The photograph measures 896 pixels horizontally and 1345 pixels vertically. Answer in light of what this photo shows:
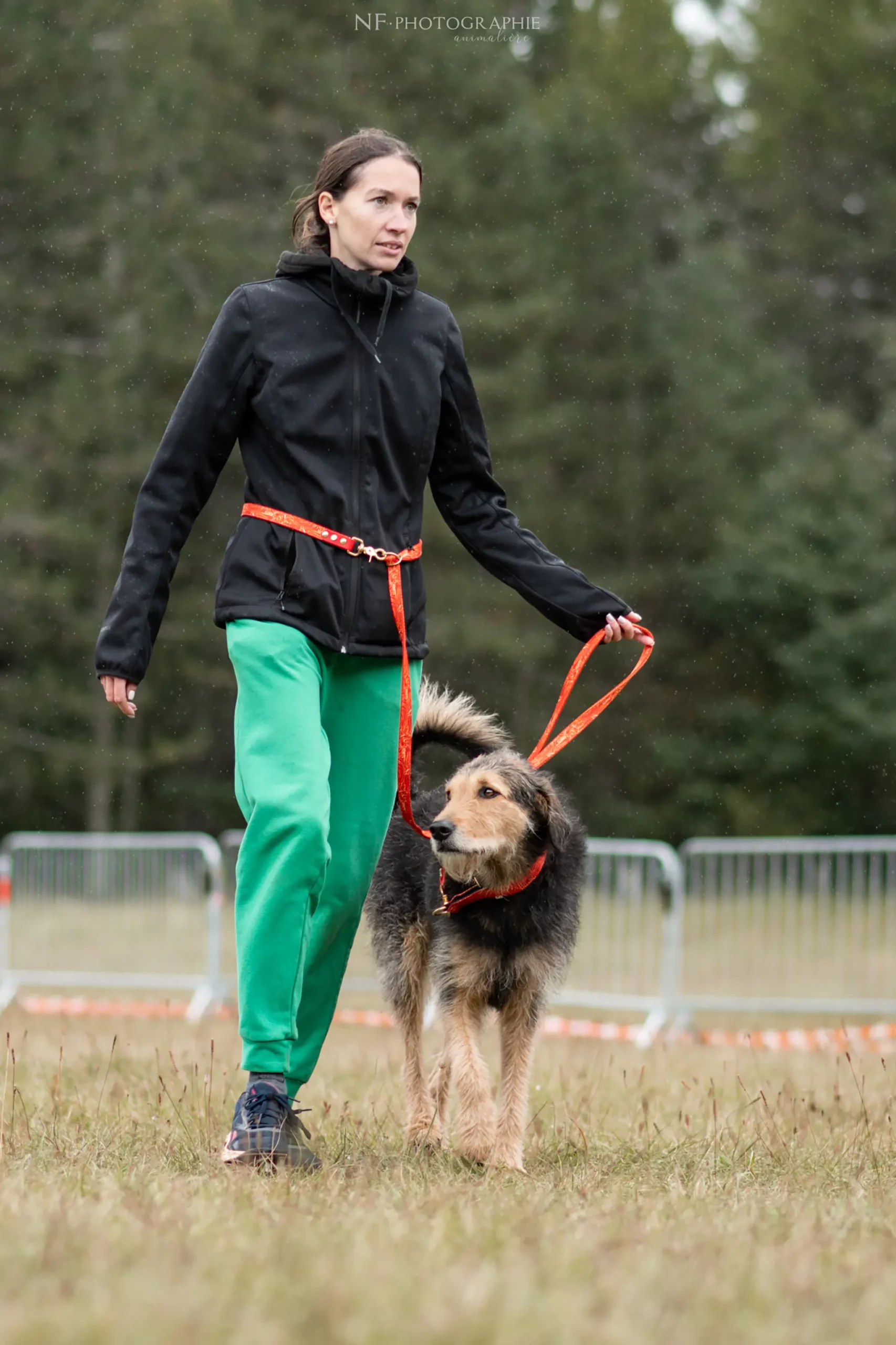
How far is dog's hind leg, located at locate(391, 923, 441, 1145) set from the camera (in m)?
5.18

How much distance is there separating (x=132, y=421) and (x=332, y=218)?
21140 millimetres

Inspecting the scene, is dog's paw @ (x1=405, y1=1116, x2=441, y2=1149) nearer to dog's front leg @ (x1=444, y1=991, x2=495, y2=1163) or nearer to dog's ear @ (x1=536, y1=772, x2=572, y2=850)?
dog's front leg @ (x1=444, y1=991, x2=495, y2=1163)

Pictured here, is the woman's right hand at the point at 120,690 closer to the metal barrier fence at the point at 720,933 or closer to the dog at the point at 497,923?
the dog at the point at 497,923

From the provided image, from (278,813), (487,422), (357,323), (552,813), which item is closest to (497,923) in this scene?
(552,813)

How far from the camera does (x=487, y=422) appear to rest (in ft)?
88.9

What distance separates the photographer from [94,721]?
25.6m

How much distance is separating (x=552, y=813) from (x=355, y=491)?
44.4 inches

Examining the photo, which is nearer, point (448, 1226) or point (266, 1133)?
point (448, 1226)

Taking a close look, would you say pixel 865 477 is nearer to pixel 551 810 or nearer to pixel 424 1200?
pixel 551 810

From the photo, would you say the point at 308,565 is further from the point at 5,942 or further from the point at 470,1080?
the point at 5,942

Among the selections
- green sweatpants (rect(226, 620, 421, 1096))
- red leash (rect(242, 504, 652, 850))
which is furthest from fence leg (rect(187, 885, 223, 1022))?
green sweatpants (rect(226, 620, 421, 1096))

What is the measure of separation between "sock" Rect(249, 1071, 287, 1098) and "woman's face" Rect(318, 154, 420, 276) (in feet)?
6.38

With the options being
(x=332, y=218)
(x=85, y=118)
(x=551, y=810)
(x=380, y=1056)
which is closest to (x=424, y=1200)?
(x=551, y=810)

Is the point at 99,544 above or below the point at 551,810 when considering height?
above
